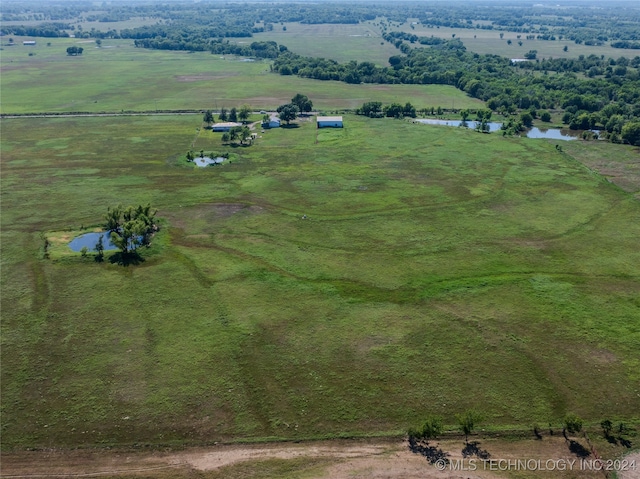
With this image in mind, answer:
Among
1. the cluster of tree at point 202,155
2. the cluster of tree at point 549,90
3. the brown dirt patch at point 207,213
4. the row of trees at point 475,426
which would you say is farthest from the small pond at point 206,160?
the row of trees at point 475,426

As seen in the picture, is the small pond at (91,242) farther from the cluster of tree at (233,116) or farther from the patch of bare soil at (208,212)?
the cluster of tree at (233,116)

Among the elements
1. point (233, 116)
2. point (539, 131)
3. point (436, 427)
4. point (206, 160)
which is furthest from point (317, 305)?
point (539, 131)

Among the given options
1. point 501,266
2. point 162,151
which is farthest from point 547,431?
point 162,151

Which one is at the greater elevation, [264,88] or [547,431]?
[264,88]

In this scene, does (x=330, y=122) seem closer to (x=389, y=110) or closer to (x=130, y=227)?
(x=389, y=110)

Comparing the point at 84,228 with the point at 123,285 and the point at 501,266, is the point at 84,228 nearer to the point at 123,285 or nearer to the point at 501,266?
the point at 123,285

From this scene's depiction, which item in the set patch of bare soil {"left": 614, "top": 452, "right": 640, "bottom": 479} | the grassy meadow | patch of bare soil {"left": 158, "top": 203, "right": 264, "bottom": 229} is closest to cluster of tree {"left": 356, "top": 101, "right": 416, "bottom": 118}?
the grassy meadow
